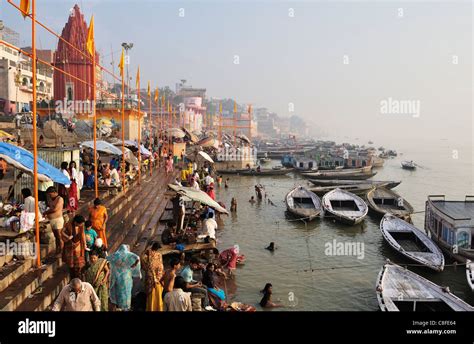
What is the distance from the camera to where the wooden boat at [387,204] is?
2133cm

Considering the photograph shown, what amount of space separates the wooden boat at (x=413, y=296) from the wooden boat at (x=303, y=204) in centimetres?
925

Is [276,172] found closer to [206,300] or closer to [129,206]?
[129,206]

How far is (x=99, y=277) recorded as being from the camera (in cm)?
602

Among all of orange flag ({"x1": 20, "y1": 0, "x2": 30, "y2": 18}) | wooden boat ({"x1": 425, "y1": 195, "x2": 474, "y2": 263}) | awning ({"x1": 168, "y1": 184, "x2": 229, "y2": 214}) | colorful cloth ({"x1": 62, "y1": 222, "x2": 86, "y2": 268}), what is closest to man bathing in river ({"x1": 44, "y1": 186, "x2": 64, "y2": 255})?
colorful cloth ({"x1": 62, "y1": 222, "x2": 86, "y2": 268})

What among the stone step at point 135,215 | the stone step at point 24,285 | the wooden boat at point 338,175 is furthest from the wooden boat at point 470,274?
the wooden boat at point 338,175

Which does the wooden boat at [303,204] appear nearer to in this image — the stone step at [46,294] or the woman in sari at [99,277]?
the stone step at [46,294]

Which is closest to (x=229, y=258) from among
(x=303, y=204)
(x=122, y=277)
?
(x=122, y=277)

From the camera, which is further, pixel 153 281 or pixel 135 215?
pixel 135 215

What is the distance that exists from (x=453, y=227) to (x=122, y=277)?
38.2 feet

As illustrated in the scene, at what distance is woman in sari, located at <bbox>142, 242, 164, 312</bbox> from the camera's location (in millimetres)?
6457

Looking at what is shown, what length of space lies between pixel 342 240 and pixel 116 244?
1039cm

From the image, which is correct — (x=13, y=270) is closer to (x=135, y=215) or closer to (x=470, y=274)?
(x=135, y=215)

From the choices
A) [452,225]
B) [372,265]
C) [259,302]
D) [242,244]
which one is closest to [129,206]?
[242,244]

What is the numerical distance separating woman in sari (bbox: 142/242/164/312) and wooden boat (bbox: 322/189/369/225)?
14.2m
